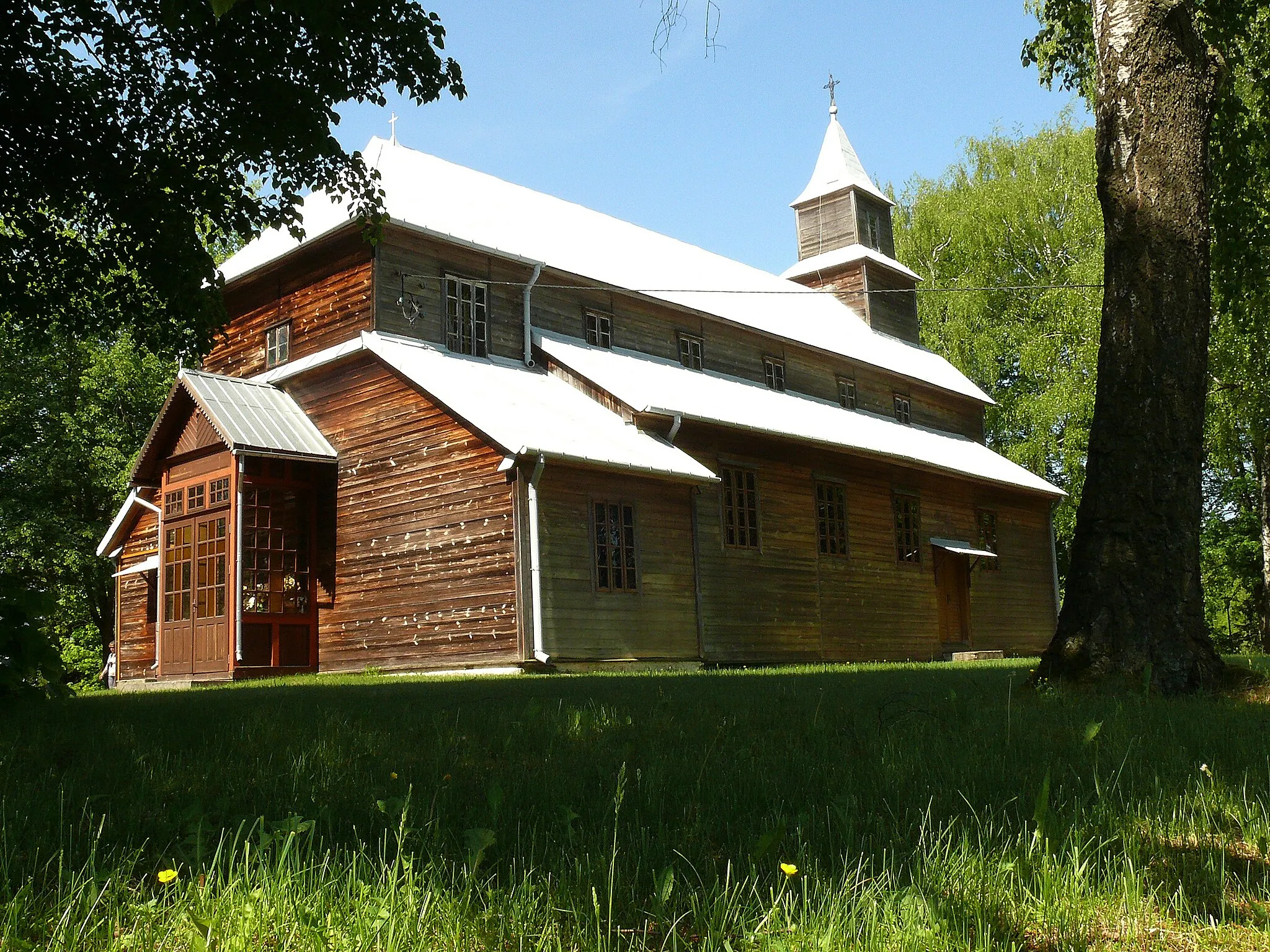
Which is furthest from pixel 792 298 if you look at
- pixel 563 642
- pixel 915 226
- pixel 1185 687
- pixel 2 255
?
pixel 1185 687

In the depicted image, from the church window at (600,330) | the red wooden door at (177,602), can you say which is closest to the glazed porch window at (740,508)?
the church window at (600,330)

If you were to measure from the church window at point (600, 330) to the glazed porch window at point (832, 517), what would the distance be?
16.1 feet

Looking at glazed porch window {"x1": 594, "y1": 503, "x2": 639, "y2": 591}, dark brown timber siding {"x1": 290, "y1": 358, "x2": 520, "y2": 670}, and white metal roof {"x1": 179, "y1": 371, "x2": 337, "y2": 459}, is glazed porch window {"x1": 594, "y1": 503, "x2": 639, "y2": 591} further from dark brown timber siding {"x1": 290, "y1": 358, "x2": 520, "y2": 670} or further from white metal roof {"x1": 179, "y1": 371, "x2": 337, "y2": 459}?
white metal roof {"x1": 179, "y1": 371, "x2": 337, "y2": 459}

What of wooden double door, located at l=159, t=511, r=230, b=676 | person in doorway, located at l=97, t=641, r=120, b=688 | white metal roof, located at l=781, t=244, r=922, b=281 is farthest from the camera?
white metal roof, located at l=781, t=244, r=922, b=281

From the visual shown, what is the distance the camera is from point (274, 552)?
62.2 ft

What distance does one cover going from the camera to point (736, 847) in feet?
10.7

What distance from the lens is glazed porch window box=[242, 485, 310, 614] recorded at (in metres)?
18.6

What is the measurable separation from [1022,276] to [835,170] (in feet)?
25.2

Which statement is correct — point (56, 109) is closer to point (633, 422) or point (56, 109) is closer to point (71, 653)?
point (633, 422)

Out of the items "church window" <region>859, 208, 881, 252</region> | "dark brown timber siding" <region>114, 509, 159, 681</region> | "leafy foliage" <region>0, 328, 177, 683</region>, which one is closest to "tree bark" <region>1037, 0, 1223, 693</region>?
"dark brown timber siding" <region>114, 509, 159, 681</region>

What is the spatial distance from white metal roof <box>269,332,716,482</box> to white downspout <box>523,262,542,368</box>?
0.25 m

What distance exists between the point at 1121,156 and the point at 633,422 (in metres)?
Result: 11.7

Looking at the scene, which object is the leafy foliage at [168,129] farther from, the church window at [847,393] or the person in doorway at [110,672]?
the church window at [847,393]

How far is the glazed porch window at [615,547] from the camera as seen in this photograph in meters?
17.8
